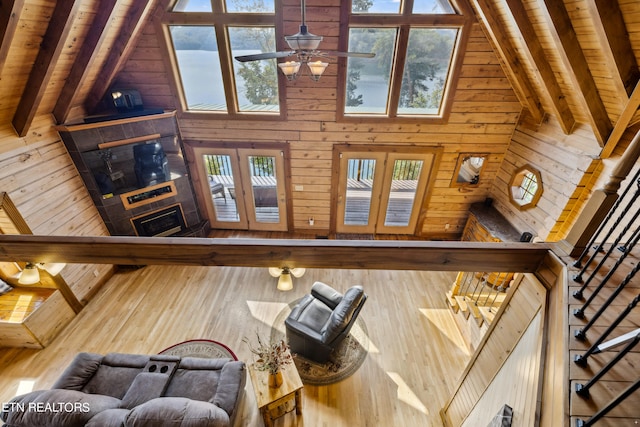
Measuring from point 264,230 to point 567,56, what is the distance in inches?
212

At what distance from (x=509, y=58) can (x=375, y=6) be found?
198 cm

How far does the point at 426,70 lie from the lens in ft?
14.3

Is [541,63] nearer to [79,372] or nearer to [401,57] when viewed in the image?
[401,57]

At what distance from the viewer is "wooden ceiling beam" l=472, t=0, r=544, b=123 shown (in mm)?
3355

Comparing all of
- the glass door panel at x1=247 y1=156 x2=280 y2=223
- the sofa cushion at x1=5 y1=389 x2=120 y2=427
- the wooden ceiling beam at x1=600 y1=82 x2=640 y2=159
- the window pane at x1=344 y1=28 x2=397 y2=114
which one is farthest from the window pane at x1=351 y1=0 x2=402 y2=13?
the sofa cushion at x1=5 y1=389 x2=120 y2=427

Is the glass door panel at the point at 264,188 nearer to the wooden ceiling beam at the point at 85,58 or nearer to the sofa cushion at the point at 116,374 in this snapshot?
the wooden ceiling beam at the point at 85,58

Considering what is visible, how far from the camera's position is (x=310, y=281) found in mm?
4828

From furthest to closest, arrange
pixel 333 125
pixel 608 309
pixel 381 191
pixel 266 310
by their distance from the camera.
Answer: pixel 381 191
pixel 333 125
pixel 266 310
pixel 608 309

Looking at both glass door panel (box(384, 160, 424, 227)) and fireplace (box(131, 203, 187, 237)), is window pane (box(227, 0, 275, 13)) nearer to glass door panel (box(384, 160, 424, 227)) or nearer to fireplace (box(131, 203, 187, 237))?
glass door panel (box(384, 160, 424, 227))

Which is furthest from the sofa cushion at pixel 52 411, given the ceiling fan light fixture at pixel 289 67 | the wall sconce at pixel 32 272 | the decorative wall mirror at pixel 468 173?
the decorative wall mirror at pixel 468 173

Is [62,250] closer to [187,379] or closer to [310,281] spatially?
[187,379]

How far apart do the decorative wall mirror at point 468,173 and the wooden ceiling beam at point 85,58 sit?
5.60m

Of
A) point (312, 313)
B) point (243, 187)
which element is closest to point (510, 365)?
point (312, 313)

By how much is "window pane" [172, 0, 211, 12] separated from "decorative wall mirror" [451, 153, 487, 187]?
4863 mm
